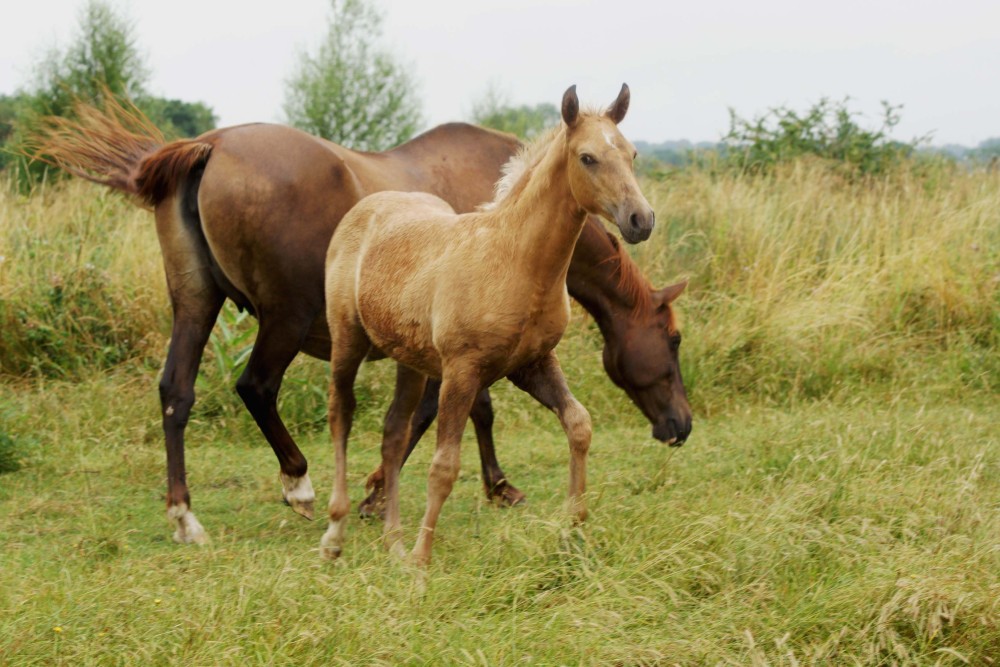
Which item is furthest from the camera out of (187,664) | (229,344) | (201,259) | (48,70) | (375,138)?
(375,138)

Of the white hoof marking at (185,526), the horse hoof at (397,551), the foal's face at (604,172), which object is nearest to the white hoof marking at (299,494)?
the white hoof marking at (185,526)

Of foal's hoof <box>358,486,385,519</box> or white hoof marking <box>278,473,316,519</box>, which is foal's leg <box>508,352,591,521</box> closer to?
foal's hoof <box>358,486,385,519</box>

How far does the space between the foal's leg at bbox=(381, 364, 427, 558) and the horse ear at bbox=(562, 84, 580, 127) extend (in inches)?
61.3

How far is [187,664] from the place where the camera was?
10.2 feet

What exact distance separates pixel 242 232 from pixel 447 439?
1685 millimetres

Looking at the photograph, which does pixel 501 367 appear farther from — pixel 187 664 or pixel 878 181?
pixel 878 181

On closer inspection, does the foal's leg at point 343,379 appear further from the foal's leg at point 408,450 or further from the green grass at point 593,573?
the foal's leg at point 408,450

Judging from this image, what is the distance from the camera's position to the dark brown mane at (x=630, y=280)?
5715 millimetres

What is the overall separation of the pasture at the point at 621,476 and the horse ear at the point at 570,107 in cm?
144

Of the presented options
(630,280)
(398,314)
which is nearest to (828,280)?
(630,280)

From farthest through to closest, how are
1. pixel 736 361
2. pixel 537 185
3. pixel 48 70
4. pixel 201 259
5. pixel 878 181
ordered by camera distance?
pixel 48 70
pixel 878 181
pixel 736 361
pixel 201 259
pixel 537 185

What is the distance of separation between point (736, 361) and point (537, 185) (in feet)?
13.7

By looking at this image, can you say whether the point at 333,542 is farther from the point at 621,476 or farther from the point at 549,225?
the point at 621,476

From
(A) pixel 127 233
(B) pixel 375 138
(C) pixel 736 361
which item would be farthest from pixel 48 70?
(C) pixel 736 361
